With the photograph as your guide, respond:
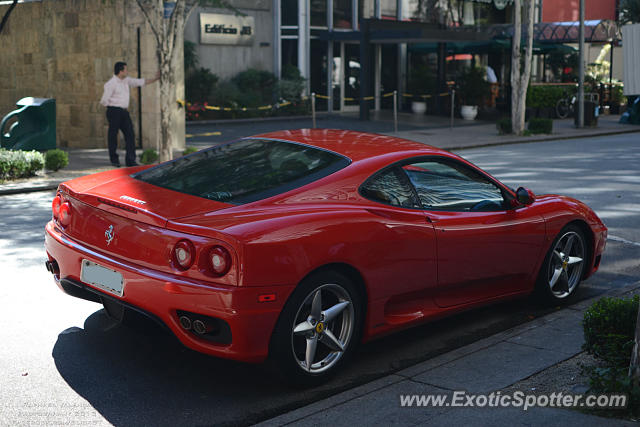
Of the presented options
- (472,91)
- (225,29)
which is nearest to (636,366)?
(225,29)

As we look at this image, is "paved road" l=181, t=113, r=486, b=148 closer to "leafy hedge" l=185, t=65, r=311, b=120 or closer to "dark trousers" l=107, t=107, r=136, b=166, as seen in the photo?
"leafy hedge" l=185, t=65, r=311, b=120

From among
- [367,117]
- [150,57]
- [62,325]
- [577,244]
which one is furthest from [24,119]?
[367,117]

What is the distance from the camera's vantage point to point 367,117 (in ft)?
102

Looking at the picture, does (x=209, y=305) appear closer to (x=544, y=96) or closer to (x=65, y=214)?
(x=65, y=214)

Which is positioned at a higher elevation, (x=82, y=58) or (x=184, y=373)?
(x=82, y=58)

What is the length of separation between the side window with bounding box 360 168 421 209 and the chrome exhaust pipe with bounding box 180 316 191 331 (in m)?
1.34

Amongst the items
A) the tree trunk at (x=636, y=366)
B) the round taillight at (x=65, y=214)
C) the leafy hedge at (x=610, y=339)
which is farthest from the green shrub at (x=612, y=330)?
the round taillight at (x=65, y=214)

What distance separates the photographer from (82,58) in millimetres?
20500

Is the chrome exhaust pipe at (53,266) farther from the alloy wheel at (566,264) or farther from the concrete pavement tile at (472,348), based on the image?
the alloy wheel at (566,264)

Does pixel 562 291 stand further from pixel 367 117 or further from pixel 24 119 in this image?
pixel 367 117

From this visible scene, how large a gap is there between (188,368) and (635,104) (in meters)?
28.2

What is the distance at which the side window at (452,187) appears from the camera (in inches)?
212

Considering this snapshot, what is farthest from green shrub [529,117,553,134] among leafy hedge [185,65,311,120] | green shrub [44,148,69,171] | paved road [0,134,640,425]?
paved road [0,134,640,425]

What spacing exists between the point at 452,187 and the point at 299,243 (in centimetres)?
169
